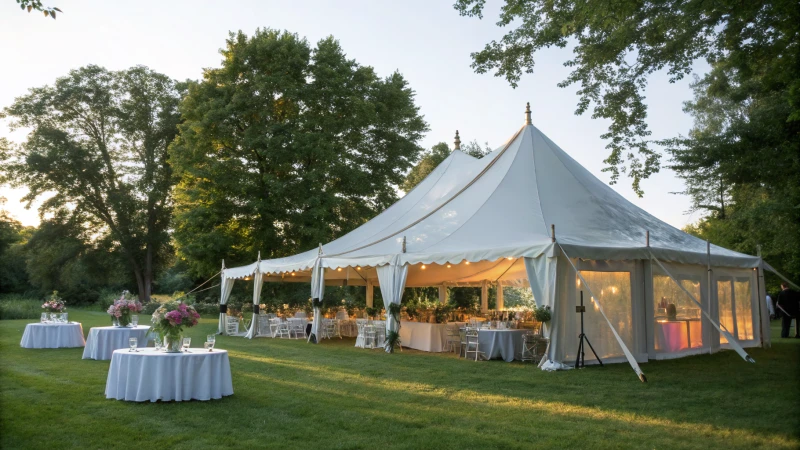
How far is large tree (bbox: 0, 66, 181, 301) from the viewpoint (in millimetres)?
26328

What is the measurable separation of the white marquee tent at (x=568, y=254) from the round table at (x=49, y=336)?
461 cm

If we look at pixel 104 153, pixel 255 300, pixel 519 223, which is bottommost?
pixel 255 300

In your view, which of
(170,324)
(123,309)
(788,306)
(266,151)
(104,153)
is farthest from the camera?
(104,153)

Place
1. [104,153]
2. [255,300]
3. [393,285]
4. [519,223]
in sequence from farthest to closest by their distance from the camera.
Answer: [104,153], [255,300], [393,285], [519,223]

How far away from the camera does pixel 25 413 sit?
581 centimetres

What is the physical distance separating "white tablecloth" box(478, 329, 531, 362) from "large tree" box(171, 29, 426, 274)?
9667mm

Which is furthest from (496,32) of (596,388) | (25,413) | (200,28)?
(25,413)

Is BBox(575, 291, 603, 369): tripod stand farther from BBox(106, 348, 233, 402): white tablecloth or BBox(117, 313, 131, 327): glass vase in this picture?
BBox(117, 313, 131, 327): glass vase

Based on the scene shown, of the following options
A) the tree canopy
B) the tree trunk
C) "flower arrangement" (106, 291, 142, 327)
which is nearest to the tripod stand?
"flower arrangement" (106, 291, 142, 327)

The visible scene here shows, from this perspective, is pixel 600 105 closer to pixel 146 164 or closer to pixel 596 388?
pixel 596 388

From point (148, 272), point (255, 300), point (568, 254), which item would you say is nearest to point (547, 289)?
point (568, 254)

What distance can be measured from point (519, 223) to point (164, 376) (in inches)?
270

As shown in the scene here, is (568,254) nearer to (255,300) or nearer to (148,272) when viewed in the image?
(255,300)

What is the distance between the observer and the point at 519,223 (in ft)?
36.2
